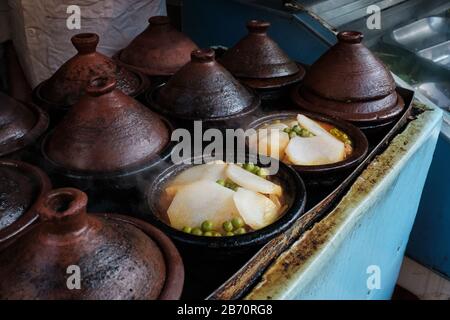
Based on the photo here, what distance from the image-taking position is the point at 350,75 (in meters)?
2.34

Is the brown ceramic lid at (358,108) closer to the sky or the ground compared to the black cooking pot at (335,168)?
closer to the sky

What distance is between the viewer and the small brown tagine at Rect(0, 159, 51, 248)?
4.75 feet

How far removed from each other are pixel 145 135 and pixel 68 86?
66 centimetres

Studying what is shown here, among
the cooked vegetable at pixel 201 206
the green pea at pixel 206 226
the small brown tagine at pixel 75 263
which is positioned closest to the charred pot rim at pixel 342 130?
the cooked vegetable at pixel 201 206

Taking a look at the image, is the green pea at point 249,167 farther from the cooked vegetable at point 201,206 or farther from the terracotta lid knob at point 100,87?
the terracotta lid knob at point 100,87

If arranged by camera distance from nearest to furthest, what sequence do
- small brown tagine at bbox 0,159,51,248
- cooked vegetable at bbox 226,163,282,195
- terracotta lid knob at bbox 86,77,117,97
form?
small brown tagine at bbox 0,159,51,248 < cooked vegetable at bbox 226,163,282,195 < terracotta lid knob at bbox 86,77,117,97

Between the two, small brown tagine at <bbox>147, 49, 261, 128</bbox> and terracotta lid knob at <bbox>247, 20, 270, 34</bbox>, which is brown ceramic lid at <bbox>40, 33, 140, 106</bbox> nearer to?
small brown tagine at <bbox>147, 49, 261, 128</bbox>

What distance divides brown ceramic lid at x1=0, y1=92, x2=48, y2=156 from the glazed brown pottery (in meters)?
1.09

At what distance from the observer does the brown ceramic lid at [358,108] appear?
2.29m

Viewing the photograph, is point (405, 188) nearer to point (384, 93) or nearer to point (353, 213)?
point (384, 93)

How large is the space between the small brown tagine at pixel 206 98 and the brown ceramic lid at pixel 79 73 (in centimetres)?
30

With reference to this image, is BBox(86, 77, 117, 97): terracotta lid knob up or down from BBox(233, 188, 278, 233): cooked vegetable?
up

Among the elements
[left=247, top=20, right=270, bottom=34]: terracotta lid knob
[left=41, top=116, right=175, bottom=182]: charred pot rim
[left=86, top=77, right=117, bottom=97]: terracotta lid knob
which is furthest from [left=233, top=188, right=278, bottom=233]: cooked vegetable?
[left=247, top=20, right=270, bottom=34]: terracotta lid knob

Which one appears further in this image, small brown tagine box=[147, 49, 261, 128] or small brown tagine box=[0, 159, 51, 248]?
small brown tagine box=[147, 49, 261, 128]
